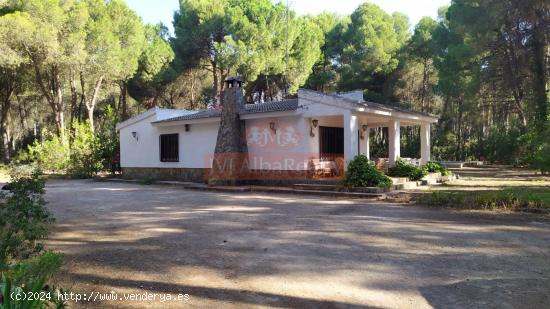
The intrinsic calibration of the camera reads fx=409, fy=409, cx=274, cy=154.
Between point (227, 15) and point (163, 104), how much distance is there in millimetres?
9988

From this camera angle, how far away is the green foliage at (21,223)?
167 inches

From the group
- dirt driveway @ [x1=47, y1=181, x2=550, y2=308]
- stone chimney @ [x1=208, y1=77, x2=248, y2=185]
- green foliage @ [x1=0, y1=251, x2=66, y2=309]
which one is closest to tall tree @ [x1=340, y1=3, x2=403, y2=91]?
stone chimney @ [x1=208, y1=77, x2=248, y2=185]

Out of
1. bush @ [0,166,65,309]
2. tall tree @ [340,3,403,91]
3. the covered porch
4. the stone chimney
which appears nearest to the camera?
bush @ [0,166,65,309]

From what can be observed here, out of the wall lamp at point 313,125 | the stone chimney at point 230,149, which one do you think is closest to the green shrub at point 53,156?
the stone chimney at point 230,149

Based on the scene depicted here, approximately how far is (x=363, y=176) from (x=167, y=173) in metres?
8.94

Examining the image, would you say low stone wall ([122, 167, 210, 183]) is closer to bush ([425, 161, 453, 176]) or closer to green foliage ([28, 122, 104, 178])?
green foliage ([28, 122, 104, 178])

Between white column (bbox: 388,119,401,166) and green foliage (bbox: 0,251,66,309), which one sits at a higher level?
white column (bbox: 388,119,401,166)

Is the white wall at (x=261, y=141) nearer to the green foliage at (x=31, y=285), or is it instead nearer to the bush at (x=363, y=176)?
the bush at (x=363, y=176)

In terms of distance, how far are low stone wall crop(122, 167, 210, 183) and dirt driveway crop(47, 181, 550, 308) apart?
7.29m

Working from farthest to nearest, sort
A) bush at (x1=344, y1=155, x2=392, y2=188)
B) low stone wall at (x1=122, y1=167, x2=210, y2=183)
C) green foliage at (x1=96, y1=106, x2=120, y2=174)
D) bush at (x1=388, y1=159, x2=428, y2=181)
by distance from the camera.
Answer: green foliage at (x1=96, y1=106, x2=120, y2=174)
low stone wall at (x1=122, y1=167, x2=210, y2=183)
bush at (x1=388, y1=159, x2=428, y2=181)
bush at (x1=344, y1=155, x2=392, y2=188)

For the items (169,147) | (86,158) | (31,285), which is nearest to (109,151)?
(86,158)

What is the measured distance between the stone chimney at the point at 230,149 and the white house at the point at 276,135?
34 centimetres

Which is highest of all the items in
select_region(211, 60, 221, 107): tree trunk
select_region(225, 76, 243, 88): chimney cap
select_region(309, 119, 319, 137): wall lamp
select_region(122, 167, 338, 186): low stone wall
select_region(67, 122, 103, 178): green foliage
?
select_region(211, 60, 221, 107): tree trunk

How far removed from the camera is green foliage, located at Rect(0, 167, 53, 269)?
423 cm
